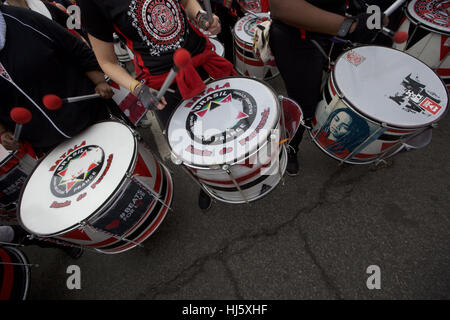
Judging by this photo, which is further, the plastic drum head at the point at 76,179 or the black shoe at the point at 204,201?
the black shoe at the point at 204,201

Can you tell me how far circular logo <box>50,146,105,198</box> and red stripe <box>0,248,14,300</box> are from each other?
28.5 inches

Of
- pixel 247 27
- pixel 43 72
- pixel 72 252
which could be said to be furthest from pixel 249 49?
pixel 72 252

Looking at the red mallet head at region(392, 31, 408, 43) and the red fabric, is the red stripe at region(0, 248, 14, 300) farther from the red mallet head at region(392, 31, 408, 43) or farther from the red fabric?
the red mallet head at region(392, 31, 408, 43)

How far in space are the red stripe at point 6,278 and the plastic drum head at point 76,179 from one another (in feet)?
1.64

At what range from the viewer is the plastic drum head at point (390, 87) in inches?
58.1

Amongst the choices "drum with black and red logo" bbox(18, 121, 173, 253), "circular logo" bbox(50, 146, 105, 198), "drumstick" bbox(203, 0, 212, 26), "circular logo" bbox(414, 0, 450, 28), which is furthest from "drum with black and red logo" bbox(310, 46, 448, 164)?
"circular logo" bbox(50, 146, 105, 198)

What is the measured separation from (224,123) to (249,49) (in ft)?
6.07

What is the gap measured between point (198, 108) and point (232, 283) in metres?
1.49

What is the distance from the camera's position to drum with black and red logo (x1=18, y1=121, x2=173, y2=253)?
141 centimetres

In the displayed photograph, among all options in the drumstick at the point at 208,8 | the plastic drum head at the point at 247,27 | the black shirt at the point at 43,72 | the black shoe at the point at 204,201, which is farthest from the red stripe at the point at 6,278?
the plastic drum head at the point at 247,27

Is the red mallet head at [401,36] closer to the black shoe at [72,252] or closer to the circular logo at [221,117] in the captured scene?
the circular logo at [221,117]

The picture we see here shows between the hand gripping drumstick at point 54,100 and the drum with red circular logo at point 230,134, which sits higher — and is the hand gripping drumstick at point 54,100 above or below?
above
